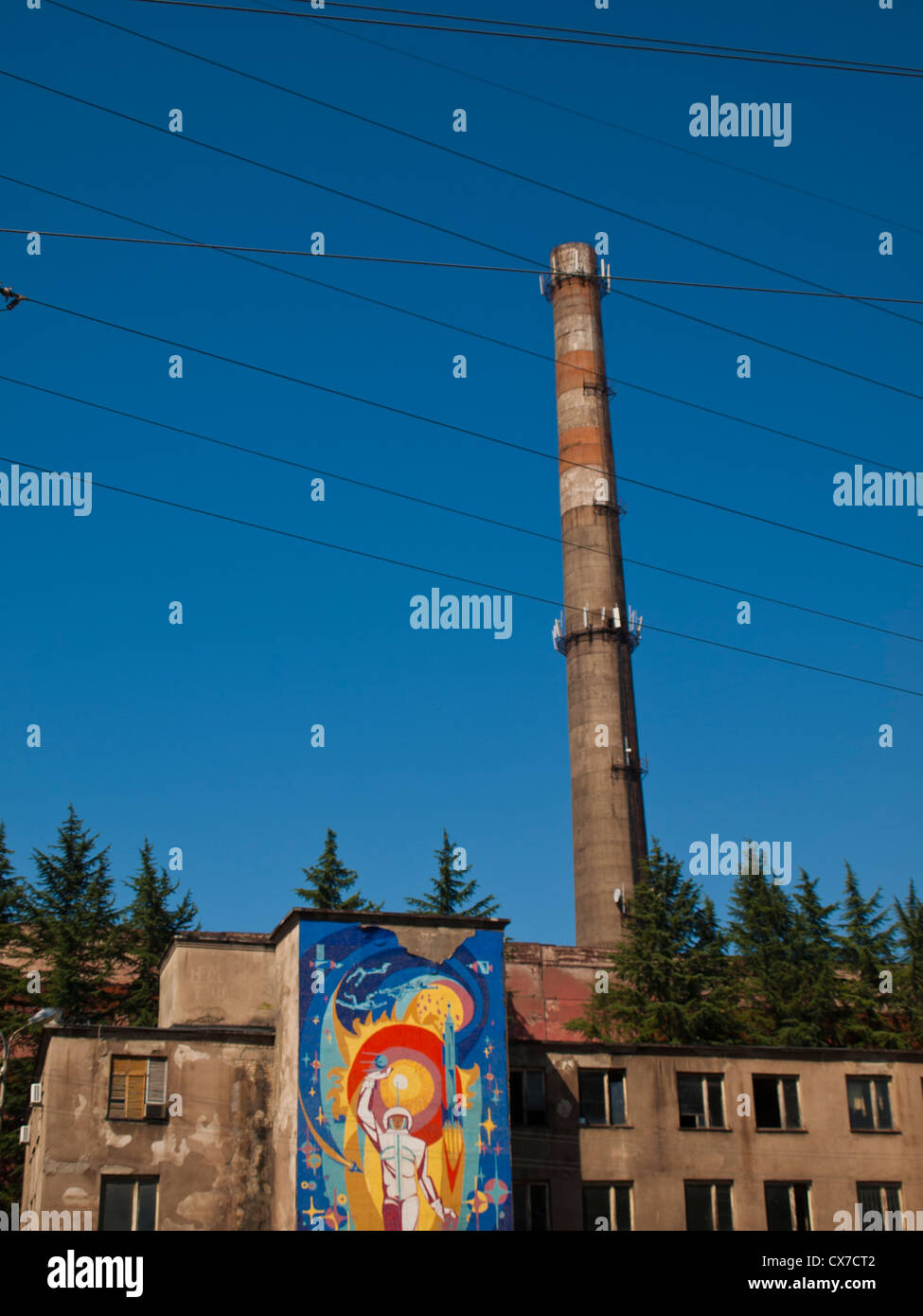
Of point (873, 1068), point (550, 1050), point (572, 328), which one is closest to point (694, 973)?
point (873, 1068)

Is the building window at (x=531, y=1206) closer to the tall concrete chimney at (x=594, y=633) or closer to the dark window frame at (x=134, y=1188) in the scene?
the dark window frame at (x=134, y=1188)

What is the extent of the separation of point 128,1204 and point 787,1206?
1788 centimetres

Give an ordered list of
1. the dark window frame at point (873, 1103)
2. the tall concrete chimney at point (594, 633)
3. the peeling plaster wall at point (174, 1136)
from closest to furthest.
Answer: the peeling plaster wall at point (174, 1136) < the dark window frame at point (873, 1103) < the tall concrete chimney at point (594, 633)

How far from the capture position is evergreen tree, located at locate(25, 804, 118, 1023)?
51.8m

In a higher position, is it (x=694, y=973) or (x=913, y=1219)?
(x=694, y=973)

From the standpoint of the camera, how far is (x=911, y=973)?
5500 centimetres

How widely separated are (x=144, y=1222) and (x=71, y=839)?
28011mm

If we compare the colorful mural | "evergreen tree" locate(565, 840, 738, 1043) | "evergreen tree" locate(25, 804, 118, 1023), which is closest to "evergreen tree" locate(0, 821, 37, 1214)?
"evergreen tree" locate(25, 804, 118, 1023)

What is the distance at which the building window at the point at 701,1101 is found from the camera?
127ft

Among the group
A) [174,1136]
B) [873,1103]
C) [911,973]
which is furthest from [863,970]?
[174,1136]

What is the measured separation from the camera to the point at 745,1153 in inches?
1511

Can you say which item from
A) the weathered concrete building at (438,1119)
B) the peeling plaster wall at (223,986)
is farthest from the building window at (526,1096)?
the peeling plaster wall at (223,986)

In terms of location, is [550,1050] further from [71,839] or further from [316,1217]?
[71,839]

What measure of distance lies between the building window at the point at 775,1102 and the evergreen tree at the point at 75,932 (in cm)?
2414
